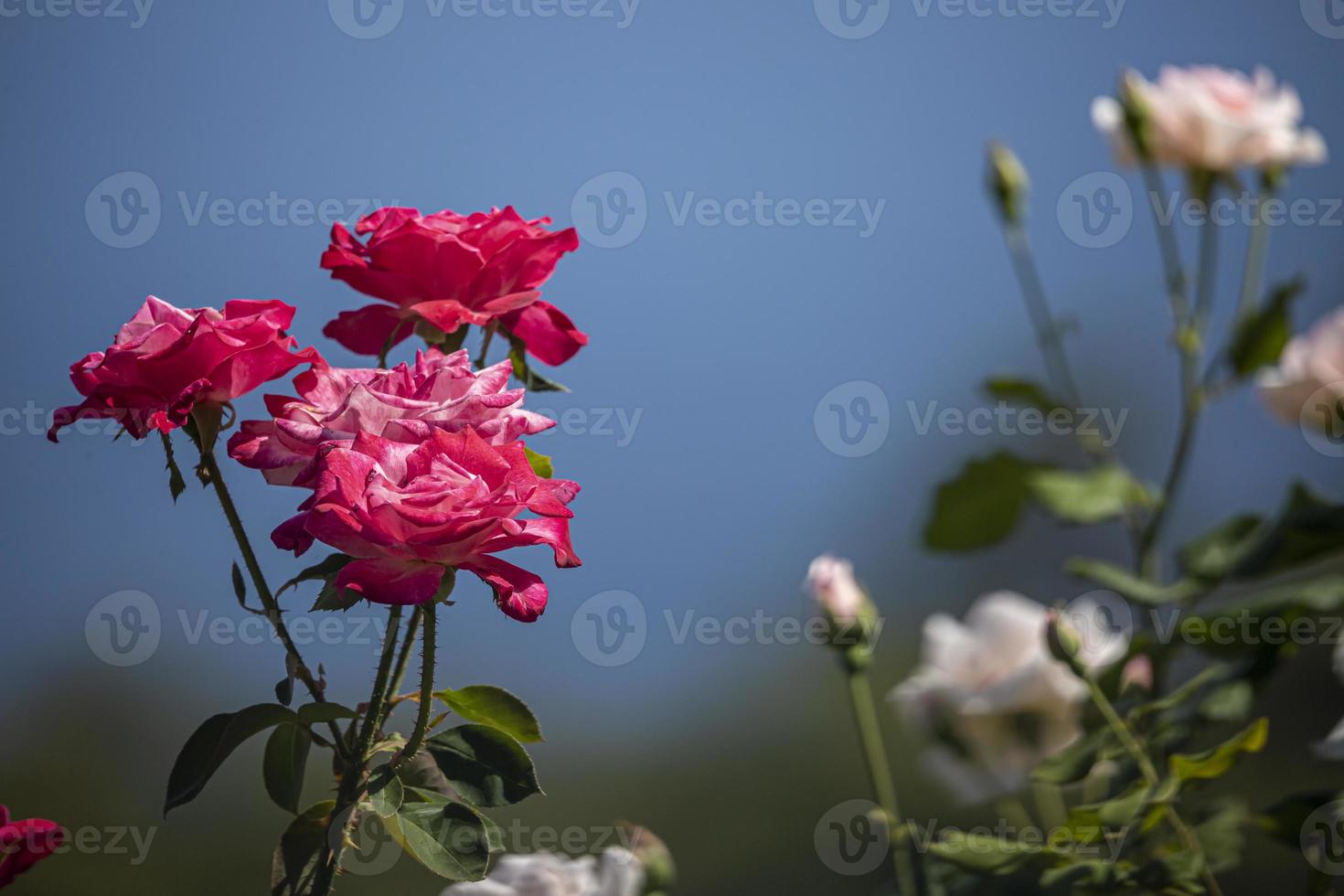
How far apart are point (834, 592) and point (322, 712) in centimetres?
48

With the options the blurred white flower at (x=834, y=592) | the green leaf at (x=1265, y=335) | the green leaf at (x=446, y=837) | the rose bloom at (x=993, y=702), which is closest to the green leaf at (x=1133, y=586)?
the rose bloom at (x=993, y=702)

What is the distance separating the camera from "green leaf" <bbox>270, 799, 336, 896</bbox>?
60 centimetres

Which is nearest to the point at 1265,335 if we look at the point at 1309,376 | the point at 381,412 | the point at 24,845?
the point at 1309,376

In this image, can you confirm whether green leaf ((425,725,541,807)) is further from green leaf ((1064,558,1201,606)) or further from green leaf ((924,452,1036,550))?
green leaf ((924,452,1036,550))

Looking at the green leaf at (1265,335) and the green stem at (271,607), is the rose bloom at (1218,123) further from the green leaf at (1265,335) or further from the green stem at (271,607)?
the green stem at (271,607)

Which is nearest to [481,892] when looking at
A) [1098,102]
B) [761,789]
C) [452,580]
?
[452,580]

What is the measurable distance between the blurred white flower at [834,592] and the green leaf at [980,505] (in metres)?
0.25

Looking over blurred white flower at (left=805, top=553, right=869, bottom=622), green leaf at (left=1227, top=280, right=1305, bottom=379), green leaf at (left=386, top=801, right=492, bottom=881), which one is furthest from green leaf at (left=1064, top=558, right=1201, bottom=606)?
green leaf at (left=386, top=801, right=492, bottom=881)

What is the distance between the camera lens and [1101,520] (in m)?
1.05

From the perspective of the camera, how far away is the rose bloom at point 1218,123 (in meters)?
1.21

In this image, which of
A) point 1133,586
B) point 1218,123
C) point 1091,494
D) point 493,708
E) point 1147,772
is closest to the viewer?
point 493,708

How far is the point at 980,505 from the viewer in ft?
3.89

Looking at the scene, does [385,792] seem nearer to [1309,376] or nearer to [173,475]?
[173,475]

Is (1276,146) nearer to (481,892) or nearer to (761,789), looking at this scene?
(481,892)
